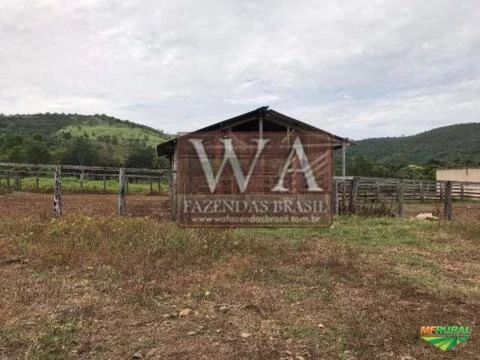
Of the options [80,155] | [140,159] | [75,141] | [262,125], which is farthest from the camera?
[75,141]

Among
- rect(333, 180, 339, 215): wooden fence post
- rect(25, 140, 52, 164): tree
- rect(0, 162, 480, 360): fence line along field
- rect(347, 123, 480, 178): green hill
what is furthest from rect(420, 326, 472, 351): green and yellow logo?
rect(347, 123, 480, 178): green hill

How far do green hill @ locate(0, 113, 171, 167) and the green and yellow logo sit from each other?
43646 millimetres

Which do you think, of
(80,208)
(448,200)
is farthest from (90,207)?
(448,200)

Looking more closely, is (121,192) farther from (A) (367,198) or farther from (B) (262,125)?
(A) (367,198)

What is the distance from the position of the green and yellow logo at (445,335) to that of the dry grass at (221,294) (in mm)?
87

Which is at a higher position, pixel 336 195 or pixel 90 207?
pixel 336 195

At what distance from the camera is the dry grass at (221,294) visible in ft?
12.2

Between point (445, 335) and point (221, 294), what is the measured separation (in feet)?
7.81

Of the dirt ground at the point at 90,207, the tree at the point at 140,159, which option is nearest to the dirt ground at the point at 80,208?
the dirt ground at the point at 90,207

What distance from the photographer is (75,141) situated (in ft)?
182

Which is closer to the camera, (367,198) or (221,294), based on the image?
(221,294)

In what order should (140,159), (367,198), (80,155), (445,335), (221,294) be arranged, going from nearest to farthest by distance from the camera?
(445,335), (221,294), (367,198), (80,155), (140,159)

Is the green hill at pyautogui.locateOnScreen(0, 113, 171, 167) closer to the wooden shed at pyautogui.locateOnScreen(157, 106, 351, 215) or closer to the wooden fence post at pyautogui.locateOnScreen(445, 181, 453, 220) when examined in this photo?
the wooden shed at pyautogui.locateOnScreen(157, 106, 351, 215)

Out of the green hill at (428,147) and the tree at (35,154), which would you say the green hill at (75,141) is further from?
the green hill at (428,147)
